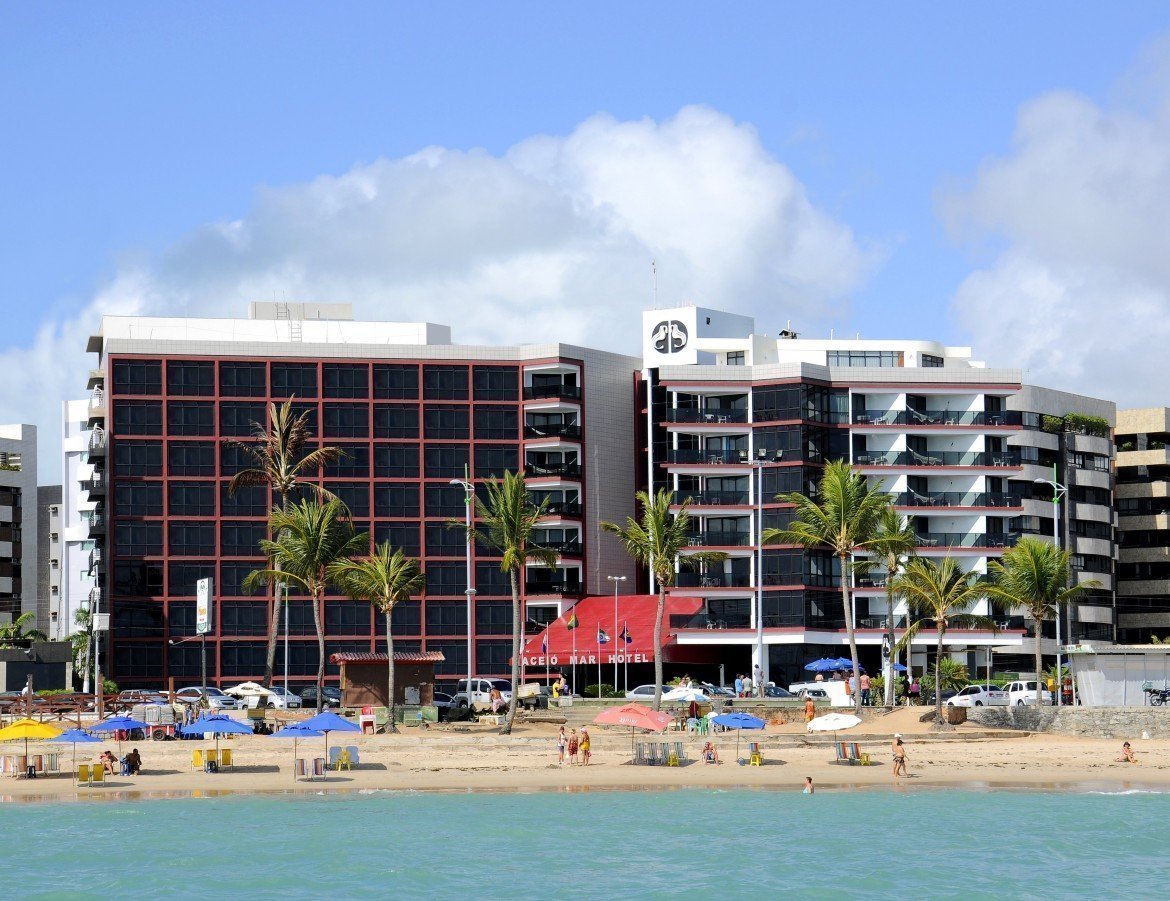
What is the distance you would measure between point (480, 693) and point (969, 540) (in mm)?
40036

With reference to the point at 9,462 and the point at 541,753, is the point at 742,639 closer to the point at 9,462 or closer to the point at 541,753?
the point at 541,753

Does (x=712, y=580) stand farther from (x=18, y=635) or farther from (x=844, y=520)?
(x=18, y=635)

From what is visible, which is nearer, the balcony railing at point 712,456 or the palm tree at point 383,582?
the palm tree at point 383,582

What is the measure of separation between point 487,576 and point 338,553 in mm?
32597

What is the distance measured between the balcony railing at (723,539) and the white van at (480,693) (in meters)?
16.3

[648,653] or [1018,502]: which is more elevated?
[1018,502]

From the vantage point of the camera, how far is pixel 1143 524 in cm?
15525

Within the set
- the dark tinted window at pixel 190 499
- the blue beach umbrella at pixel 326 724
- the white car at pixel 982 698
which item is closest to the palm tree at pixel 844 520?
the white car at pixel 982 698

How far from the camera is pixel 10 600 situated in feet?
529

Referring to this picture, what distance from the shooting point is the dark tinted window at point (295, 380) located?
128 m

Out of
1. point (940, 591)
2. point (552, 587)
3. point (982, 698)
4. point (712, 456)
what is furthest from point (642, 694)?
point (712, 456)

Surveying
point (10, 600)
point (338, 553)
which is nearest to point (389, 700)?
point (338, 553)

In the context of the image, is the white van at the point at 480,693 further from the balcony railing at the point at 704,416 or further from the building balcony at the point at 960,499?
the building balcony at the point at 960,499

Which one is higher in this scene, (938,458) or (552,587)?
(938,458)
